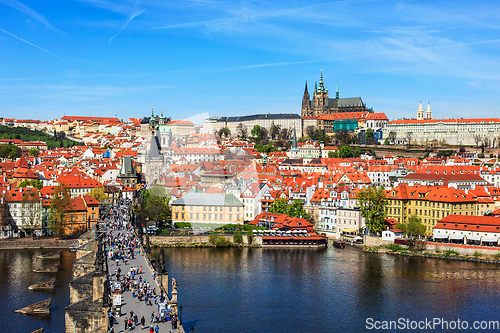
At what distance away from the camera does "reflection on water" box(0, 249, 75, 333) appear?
14.5m

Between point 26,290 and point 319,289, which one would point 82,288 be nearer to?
point 26,290

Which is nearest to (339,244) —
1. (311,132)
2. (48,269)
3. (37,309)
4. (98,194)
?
(48,269)

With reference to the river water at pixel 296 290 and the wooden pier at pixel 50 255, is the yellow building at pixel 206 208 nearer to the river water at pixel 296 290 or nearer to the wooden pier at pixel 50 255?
the river water at pixel 296 290

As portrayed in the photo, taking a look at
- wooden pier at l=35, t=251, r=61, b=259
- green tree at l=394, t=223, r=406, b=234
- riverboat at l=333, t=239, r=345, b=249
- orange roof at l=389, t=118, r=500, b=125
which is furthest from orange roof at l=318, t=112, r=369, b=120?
wooden pier at l=35, t=251, r=61, b=259

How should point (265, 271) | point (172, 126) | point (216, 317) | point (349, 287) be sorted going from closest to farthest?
point (216, 317)
point (349, 287)
point (265, 271)
point (172, 126)

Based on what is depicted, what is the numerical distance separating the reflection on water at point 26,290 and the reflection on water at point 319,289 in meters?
3.47

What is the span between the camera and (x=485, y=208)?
2864 centimetres

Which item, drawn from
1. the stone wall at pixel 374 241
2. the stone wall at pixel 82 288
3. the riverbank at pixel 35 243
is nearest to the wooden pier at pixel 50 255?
the riverbank at pixel 35 243

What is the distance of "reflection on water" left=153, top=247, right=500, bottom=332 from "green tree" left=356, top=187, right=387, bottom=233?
102 inches

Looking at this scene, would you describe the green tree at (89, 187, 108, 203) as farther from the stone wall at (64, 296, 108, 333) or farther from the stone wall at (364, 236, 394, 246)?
the stone wall at (64, 296, 108, 333)

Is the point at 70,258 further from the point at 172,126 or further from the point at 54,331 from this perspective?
the point at 172,126

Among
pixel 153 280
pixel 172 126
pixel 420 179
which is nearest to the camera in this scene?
pixel 153 280

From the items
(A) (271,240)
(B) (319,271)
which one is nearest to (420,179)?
(A) (271,240)

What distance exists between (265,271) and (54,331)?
28.4ft
